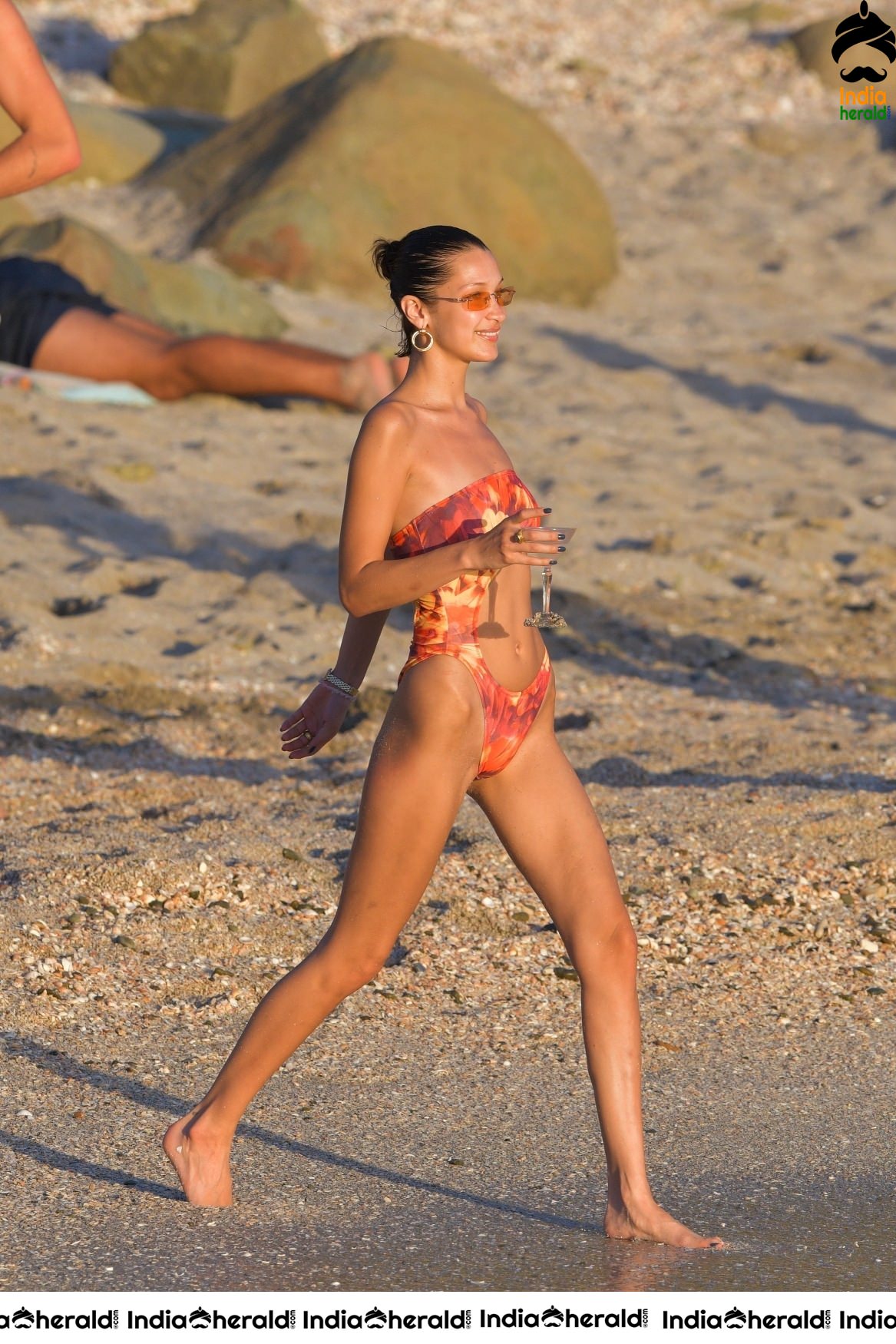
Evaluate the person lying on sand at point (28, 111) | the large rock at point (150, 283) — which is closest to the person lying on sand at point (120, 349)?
the large rock at point (150, 283)

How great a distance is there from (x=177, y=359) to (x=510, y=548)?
713cm

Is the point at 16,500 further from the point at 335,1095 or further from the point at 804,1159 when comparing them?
the point at 804,1159

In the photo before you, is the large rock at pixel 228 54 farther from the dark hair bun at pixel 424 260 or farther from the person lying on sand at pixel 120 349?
the dark hair bun at pixel 424 260

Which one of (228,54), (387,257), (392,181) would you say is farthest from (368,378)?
(228,54)

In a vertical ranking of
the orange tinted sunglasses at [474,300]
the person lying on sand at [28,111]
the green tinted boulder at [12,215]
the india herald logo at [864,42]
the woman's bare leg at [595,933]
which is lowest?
the woman's bare leg at [595,933]

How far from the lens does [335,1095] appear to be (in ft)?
11.7

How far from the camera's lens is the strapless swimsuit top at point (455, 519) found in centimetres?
290

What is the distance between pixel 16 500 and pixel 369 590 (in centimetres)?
531

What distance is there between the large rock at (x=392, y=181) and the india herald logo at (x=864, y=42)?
5.58 m

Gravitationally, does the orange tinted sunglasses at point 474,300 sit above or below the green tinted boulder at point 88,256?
above

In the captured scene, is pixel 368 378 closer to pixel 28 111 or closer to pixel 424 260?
pixel 28 111

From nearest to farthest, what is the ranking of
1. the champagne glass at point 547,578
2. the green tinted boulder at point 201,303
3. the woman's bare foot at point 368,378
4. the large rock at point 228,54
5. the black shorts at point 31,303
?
the champagne glass at point 547,578 < the woman's bare foot at point 368,378 < the black shorts at point 31,303 < the green tinted boulder at point 201,303 < the large rock at point 228,54

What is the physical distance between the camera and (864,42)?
60.3 ft

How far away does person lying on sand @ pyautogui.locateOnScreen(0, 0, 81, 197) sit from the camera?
3.66 m
